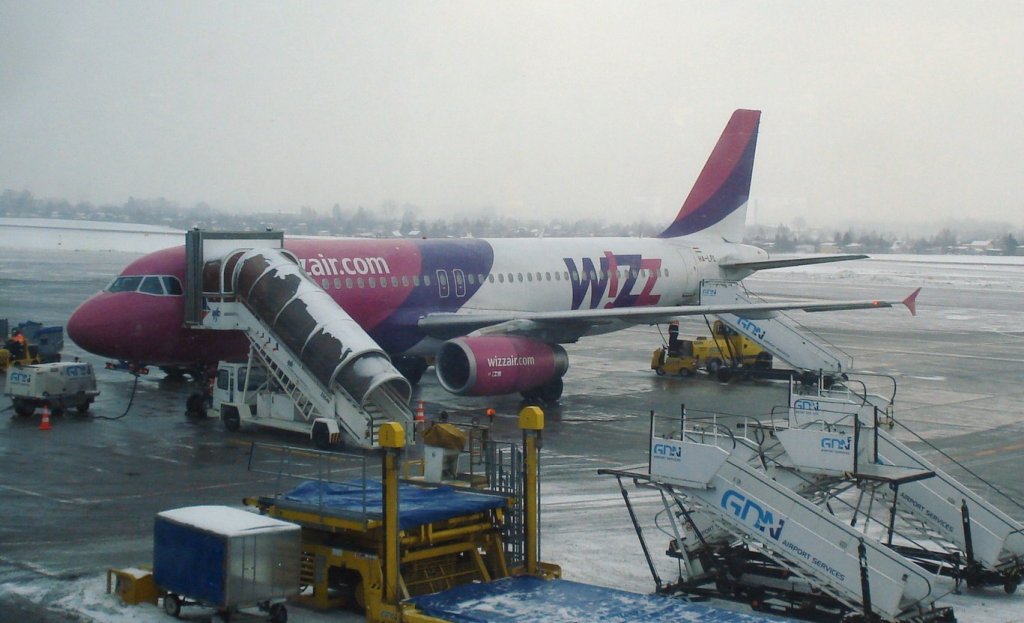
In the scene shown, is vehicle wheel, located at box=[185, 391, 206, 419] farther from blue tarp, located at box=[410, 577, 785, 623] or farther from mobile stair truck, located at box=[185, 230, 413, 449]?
blue tarp, located at box=[410, 577, 785, 623]

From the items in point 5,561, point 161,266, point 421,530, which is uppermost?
point 161,266

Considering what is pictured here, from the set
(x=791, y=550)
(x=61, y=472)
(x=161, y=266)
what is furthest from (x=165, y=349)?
(x=791, y=550)

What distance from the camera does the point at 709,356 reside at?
120ft

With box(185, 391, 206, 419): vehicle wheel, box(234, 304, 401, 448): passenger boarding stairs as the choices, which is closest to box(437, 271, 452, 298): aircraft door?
box(234, 304, 401, 448): passenger boarding stairs

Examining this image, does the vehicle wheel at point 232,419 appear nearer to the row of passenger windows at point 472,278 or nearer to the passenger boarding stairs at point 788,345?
the row of passenger windows at point 472,278

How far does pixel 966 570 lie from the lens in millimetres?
14953

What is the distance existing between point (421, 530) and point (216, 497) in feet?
22.5

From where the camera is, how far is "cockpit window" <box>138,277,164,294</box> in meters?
26.4

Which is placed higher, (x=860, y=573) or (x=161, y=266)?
(x=161, y=266)

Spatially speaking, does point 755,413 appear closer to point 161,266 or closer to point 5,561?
point 161,266

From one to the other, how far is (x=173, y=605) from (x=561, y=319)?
55.3 ft

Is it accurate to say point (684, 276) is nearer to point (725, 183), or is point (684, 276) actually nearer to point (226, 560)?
point (725, 183)

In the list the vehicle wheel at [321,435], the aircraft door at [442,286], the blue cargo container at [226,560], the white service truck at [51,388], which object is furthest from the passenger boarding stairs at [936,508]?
the white service truck at [51,388]

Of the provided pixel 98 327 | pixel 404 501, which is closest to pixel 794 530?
pixel 404 501
